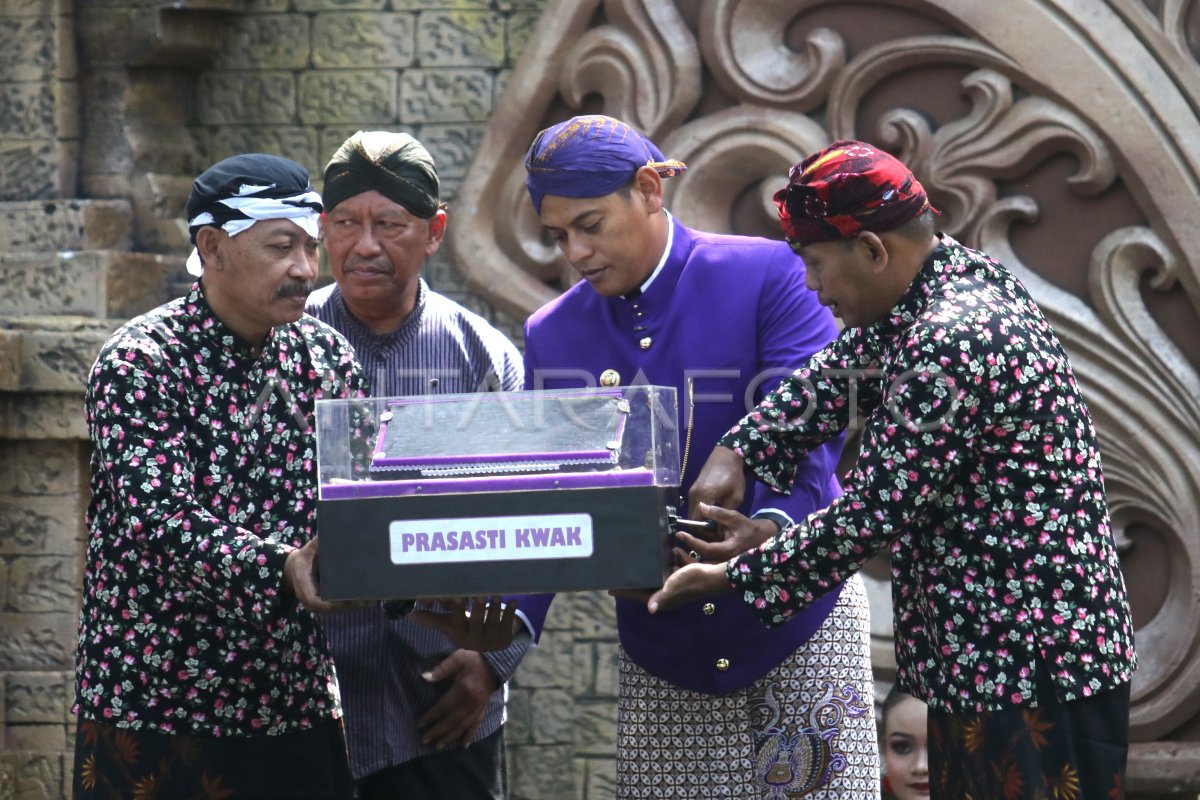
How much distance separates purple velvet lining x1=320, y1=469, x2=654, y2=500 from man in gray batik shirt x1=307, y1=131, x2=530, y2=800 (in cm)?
84

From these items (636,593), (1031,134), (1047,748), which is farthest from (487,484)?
(1031,134)

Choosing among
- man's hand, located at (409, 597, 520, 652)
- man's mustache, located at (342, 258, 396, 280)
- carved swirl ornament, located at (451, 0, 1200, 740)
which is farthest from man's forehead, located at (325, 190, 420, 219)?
carved swirl ornament, located at (451, 0, 1200, 740)

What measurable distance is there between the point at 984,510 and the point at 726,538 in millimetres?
527

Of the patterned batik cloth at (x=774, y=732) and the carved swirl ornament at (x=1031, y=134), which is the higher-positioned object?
the carved swirl ornament at (x=1031, y=134)

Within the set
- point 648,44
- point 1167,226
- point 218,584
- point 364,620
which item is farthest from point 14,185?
point 1167,226

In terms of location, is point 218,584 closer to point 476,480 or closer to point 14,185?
point 476,480

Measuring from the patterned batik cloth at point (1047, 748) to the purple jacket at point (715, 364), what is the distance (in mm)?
547

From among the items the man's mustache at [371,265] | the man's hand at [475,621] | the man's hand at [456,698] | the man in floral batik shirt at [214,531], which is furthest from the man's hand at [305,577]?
the man's mustache at [371,265]

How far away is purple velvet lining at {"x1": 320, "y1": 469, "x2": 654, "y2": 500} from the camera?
2.70 metres

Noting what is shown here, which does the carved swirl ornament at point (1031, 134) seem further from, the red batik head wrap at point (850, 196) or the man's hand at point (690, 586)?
the man's hand at point (690, 586)

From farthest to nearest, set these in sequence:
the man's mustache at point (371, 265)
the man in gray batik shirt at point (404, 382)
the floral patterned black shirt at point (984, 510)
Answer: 1. the man's mustache at point (371, 265)
2. the man in gray batik shirt at point (404, 382)
3. the floral patterned black shirt at point (984, 510)

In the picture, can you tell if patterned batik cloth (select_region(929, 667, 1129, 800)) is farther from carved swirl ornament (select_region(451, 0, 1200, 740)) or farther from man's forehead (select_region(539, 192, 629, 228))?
carved swirl ornament (select_region(451, 0, 1200, 740))

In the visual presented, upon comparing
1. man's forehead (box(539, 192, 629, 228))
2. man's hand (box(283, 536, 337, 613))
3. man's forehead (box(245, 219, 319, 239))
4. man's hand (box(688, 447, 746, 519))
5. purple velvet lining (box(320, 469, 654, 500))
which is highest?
man's forehead (box(539, 192, 629, 228))

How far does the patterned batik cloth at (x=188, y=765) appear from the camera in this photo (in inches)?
118
